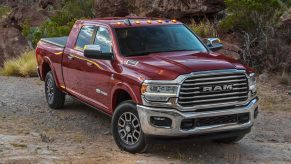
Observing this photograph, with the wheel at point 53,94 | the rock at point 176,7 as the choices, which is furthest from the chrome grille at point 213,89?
the rock at point 176,7

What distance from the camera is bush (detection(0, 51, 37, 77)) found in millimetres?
15664

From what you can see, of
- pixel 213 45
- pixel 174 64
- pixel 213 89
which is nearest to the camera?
pixel 213 89

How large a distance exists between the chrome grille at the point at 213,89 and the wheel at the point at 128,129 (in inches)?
31.0

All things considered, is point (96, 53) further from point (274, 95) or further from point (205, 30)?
point (205, 30)

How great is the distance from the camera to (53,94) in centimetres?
1058

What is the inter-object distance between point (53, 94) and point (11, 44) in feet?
34.3

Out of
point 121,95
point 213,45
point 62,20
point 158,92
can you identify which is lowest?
point 62,20

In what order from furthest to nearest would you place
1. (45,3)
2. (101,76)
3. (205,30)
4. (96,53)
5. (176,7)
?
(45,3)
(176,7)
(205,30)
(101,76)
(96,53)

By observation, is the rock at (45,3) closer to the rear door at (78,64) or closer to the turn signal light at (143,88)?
the rear door at (78,64)

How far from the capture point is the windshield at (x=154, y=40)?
319 inches

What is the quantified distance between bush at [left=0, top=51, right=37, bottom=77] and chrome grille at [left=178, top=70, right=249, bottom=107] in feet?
31.4

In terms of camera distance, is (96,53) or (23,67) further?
(23,67)

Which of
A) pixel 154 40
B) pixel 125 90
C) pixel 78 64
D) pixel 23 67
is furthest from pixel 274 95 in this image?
pixel 23 67

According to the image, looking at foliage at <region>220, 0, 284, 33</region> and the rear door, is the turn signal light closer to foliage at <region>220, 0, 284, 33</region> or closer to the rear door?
the rear door
